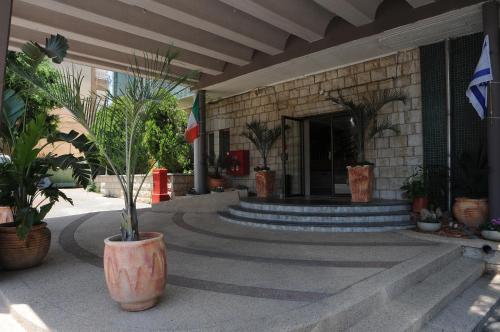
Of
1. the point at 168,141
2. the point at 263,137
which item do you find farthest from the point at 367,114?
the point at 168,141

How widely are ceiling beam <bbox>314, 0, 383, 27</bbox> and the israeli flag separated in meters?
1.75

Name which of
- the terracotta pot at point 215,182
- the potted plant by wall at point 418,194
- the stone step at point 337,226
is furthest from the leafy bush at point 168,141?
the potted plant by wall at point 418,194

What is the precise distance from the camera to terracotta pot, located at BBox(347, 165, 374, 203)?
6.53 metres

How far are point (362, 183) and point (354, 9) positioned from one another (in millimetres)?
3105

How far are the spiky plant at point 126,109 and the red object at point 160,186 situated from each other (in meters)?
7.42

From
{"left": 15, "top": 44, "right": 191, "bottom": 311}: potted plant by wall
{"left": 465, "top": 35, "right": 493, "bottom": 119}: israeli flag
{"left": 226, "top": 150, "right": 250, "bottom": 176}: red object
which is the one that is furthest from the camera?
{"left": 226, "top": 150, "right": 250, "bottom": 176}: red object

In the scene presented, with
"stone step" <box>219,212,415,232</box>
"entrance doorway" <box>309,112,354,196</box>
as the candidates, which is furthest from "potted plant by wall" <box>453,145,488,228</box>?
"entrance doorway" <box>309,112,354,196</box>

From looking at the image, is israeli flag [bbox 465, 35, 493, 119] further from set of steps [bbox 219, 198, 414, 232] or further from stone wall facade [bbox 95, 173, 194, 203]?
stone wall facade [bbox 95, 173, 194, 203]

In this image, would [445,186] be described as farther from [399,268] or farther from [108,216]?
[108,216]

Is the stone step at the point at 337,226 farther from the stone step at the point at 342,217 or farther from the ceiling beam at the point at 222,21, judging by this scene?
the ceiling beam at the point at 222,21

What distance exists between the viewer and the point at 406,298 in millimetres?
3008

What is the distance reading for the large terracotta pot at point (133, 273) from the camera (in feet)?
8.16

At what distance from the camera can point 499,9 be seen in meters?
5.04

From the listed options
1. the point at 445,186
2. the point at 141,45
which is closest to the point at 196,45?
the point at 141,45
